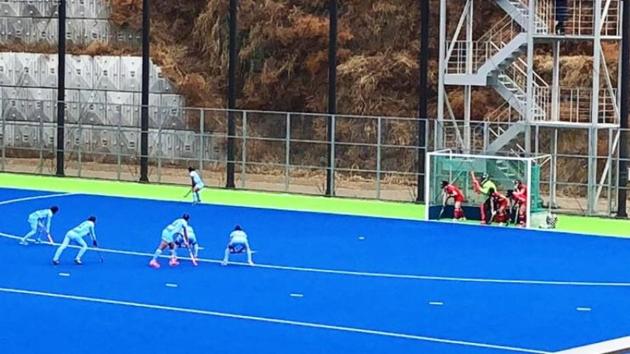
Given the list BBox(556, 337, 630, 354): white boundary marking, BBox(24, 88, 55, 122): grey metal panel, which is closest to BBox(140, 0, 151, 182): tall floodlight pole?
BBox(24, 88, 55, 122): grey metal panel

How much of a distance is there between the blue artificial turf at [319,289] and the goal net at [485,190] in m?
0.80

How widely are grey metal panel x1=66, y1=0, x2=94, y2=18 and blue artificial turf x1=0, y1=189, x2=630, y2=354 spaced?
94.2 feet

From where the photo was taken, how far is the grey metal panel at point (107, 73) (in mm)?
63812

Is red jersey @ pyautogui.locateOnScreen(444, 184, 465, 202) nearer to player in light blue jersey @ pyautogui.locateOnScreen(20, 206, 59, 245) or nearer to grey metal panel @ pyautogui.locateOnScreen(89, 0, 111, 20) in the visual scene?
player in light blue jersey @ pyautogui.locateOnScreen(20, 206, 59, 245)

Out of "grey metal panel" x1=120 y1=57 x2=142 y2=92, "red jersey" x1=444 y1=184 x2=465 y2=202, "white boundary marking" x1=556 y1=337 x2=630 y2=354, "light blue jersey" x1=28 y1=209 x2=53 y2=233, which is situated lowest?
"white boundary marking" x1=556 y1=337 x2=630 y2=354

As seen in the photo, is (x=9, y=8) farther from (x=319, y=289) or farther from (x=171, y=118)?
(x=319, y=289)

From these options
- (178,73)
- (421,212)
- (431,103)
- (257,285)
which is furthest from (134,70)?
(257,285)

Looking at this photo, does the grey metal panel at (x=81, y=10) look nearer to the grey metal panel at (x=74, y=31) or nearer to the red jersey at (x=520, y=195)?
the grey metal panel at (x=74, y=31)

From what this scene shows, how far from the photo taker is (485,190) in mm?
39344

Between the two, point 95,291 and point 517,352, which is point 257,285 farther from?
point 517,352

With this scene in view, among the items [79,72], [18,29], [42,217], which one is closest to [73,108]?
[79,72]

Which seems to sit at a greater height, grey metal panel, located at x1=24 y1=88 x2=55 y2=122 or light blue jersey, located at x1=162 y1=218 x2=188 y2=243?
grey metal panel, located at x1=24 y1=88 x2=55 y2=122

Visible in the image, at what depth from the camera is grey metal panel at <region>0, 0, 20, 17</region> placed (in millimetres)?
69062

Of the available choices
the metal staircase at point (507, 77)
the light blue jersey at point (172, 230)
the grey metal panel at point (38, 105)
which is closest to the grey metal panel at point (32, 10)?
the grey metal panel at point (38, 105)
